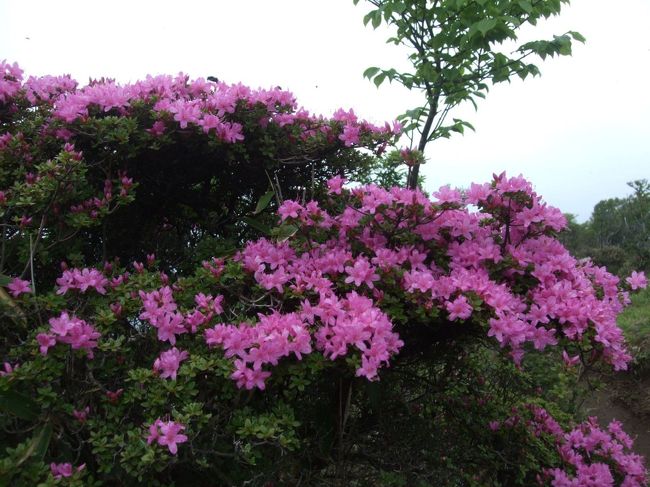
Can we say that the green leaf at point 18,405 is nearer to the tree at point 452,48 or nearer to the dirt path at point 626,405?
the tree at point 452,48

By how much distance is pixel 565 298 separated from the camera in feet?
5.78

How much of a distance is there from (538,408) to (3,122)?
10.2 feet

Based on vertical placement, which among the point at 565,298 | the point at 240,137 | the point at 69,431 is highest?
the point at 240,137

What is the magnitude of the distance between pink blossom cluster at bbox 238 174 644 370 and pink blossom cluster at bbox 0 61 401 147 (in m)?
0.48

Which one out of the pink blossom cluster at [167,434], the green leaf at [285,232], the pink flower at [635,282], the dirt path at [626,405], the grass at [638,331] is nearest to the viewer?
the pink blossom cluster at [167,434]

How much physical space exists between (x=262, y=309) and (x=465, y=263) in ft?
2.39

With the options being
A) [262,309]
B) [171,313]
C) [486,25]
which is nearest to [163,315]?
[171,313]

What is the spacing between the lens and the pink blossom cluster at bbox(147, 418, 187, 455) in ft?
4.75

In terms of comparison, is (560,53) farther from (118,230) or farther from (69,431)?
(69,431)

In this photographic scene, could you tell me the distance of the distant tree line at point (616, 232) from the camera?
1242 cm

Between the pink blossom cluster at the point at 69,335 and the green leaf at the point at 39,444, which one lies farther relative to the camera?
the pink blossom cluster at the point at 69,335

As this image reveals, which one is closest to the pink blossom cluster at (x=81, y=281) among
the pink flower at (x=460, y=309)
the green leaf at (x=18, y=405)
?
the green leaf at (x=18, y=405)

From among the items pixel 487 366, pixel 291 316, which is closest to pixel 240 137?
pixel 291 316

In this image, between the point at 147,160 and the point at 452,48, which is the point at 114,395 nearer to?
the point at 147,160
